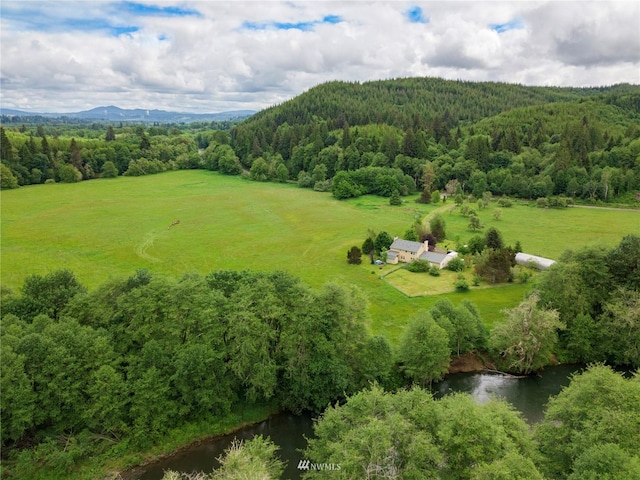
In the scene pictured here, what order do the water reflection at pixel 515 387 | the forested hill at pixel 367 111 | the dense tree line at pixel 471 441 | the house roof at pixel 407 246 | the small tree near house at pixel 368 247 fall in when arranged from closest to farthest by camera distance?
1. the dense tree line at pixel 471 441
2. the water reflection at pixel 515 387
3. the house roof at pixel 407 246
4. the small tree near house at pixel 368 247
5. the forested hill at pixel 367 111

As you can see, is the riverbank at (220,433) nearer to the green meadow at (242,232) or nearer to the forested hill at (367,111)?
the green meadow at (242,232)

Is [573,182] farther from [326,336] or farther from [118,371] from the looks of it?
[118,371]

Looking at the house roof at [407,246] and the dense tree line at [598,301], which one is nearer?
the dense tree line at [598,301]

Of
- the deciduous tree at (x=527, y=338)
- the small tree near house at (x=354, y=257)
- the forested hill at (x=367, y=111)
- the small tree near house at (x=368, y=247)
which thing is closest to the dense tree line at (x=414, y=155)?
the forested hill at (x=367, y=111)

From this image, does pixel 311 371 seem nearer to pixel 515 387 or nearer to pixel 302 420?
pixel 302 420

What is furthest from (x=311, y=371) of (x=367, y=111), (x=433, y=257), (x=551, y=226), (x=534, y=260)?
(x=367, y=111)

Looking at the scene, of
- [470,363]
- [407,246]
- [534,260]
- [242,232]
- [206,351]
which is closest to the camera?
[206,351]

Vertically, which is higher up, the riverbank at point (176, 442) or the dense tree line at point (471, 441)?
the dense tree line at point (471, 441)
